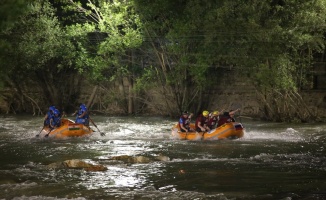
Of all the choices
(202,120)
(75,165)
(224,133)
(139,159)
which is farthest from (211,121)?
(75,165)

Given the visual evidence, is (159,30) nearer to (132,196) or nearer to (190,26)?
(190,26)

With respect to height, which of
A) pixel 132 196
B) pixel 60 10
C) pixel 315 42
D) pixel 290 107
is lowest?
pixel 132 196

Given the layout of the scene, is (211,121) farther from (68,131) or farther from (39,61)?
(39,61)

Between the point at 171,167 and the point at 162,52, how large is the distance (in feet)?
46.8

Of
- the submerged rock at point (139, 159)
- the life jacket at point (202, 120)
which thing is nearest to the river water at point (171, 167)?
the submerged rock at point (139, 159)

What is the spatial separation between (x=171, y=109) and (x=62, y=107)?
6.99 m

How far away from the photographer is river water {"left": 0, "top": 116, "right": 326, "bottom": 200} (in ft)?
33.1

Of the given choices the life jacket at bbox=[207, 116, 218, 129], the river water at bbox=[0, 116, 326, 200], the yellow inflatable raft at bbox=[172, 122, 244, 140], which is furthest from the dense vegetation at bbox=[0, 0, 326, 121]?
the yellow inflatable raft at bbox=[172, 122, 244, 140]

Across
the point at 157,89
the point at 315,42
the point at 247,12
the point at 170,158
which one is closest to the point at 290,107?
the point at 315,42

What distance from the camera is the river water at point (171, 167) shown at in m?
10.1

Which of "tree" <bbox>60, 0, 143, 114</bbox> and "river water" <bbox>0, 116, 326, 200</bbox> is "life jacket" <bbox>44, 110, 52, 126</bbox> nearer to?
"river water" <bbox>0, 116, 326, 200</bbox>

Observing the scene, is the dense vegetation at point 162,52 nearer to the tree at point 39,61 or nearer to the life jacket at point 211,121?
the tree at point 39,61

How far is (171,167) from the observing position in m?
12.8

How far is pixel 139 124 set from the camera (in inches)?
974
